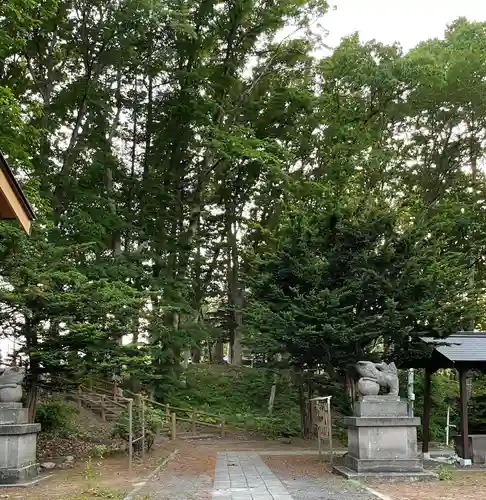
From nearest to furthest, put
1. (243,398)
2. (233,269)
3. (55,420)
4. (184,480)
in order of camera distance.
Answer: (184,480) < (55,420) < (243,398) < (233,269)

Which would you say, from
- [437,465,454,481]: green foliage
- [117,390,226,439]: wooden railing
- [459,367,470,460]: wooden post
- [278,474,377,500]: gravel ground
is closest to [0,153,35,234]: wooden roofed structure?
[278,474,377,500]: gravel ground

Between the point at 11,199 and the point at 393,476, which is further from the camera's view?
the point at 393,476

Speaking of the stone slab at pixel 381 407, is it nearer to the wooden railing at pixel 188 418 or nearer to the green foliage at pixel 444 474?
the green foliage at pixel 444 474

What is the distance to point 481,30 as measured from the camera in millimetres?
20641

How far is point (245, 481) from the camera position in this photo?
402 inches

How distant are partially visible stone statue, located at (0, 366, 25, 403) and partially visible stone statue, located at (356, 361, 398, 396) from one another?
6.67 m

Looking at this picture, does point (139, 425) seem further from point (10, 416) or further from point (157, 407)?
point (157, 407)

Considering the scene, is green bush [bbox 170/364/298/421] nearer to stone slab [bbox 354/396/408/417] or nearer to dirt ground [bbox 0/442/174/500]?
dirt ground [bbox 0/442/174/500]

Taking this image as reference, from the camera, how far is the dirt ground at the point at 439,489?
8.56 meters

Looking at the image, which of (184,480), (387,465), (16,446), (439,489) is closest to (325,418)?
(387,465)

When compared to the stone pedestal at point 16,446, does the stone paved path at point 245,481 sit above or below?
below

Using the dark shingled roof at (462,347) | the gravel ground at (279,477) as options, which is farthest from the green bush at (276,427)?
the dark shingled roof at (462,347)

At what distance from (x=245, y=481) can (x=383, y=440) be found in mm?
2767

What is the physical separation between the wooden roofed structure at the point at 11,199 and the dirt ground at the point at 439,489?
6.50 metres
